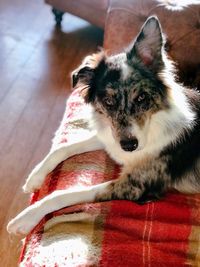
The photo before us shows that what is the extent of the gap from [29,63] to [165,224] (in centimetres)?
237

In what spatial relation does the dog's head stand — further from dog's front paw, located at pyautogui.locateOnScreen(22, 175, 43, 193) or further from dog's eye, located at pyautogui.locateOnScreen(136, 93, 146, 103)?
dog's front paw, located at pyautogui.locateOnScreen(22, 175, 43, 193)

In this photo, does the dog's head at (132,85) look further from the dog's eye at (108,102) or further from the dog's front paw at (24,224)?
the dog's front paw at (24,224)

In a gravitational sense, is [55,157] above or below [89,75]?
below

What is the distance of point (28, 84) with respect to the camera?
10.5 feet

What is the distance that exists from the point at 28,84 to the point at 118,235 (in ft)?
6.68

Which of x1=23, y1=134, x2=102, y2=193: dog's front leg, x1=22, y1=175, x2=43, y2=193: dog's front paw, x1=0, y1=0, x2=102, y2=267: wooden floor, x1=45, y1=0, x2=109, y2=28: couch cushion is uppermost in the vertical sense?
x1=23, y1=134, x2=102, y2=193: dog's front leg

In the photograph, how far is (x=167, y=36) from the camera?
2.15m

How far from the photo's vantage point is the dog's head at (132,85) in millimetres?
1549

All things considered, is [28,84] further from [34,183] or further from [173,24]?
[34,183]

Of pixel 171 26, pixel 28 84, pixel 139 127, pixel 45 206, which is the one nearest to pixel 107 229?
pixel 45 206

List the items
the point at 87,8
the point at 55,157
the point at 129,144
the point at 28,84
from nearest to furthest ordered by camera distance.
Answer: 1. the point at 129,144
2. the point at 55,157
3. the point at 28,84
4. the point at 87,8

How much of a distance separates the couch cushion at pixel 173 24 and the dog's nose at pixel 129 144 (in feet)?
2.74

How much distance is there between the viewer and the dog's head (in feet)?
5.08

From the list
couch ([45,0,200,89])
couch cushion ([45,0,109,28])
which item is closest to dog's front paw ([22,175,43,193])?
couch ([45,0,200,89])
